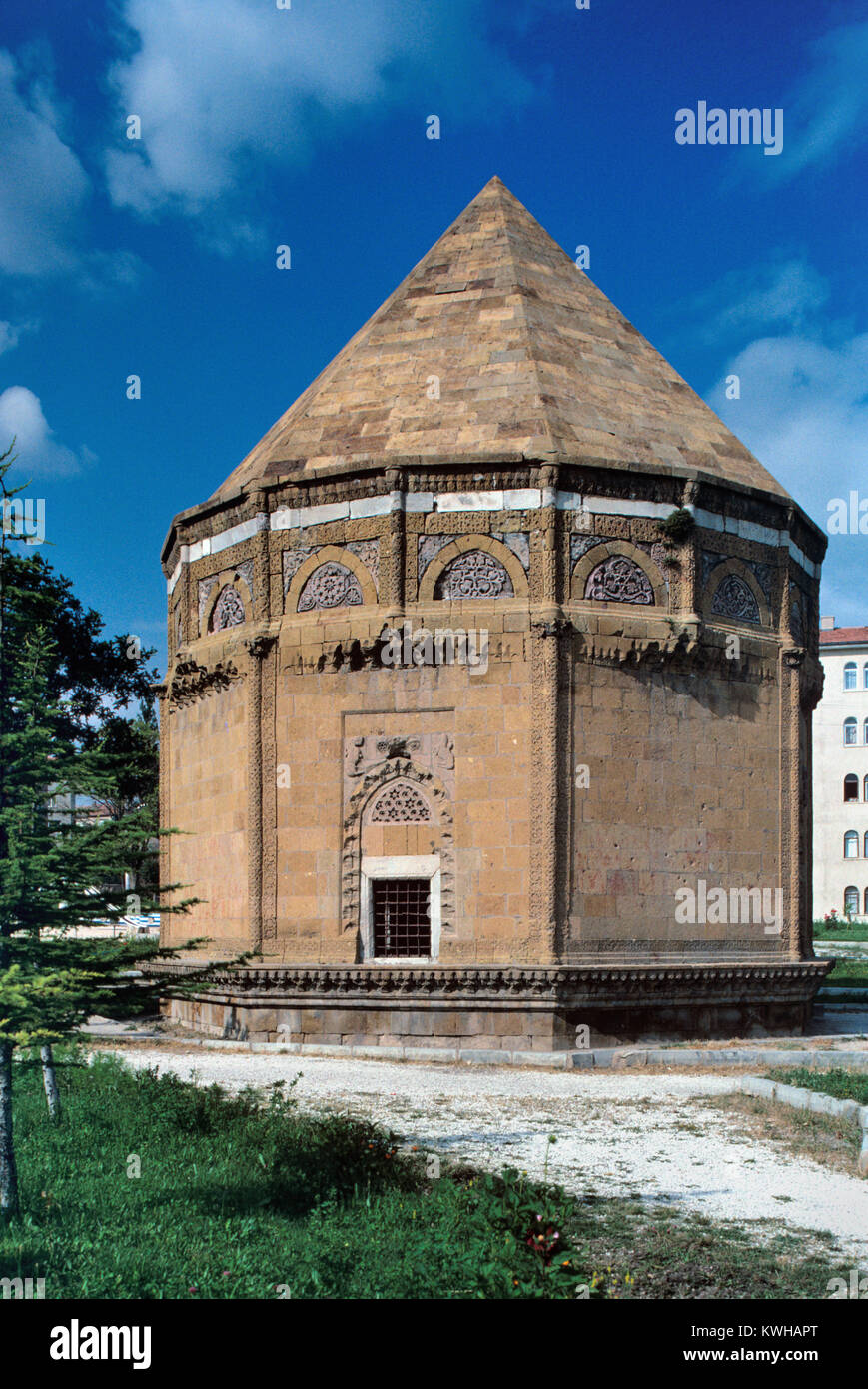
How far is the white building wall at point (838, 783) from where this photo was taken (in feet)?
213

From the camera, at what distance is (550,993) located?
1739cm

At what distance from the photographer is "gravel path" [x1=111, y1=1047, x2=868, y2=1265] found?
9.65 meters

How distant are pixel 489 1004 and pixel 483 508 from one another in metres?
7.36

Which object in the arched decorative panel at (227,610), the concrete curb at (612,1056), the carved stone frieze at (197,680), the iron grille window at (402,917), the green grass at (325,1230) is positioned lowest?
the concrete curb at (612,1056)

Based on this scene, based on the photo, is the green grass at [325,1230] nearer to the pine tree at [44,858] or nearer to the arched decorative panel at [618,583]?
the pine tree at [44,858]

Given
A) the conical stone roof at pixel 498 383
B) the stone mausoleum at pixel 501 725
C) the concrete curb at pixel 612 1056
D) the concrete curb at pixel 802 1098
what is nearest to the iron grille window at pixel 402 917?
the stone mausoleum at pixel 501 725

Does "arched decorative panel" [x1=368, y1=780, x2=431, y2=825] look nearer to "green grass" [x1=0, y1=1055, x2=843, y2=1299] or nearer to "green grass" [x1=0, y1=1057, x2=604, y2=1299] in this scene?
"green grass" [x1=0, y1=1057, x2=604, y2=1299]

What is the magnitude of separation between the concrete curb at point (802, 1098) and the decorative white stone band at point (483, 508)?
8446mm

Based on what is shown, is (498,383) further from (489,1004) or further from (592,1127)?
(592,1127)

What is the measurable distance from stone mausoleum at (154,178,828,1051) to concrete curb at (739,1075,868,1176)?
3.43m

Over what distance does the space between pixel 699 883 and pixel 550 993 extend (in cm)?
329

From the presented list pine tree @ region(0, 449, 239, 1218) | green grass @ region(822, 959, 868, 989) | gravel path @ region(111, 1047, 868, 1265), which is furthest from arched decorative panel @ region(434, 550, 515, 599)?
green grass @ region(822, 959, 868, 989)

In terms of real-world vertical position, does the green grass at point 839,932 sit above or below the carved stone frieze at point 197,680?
below

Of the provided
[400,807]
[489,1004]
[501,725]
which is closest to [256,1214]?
[489,1004]
